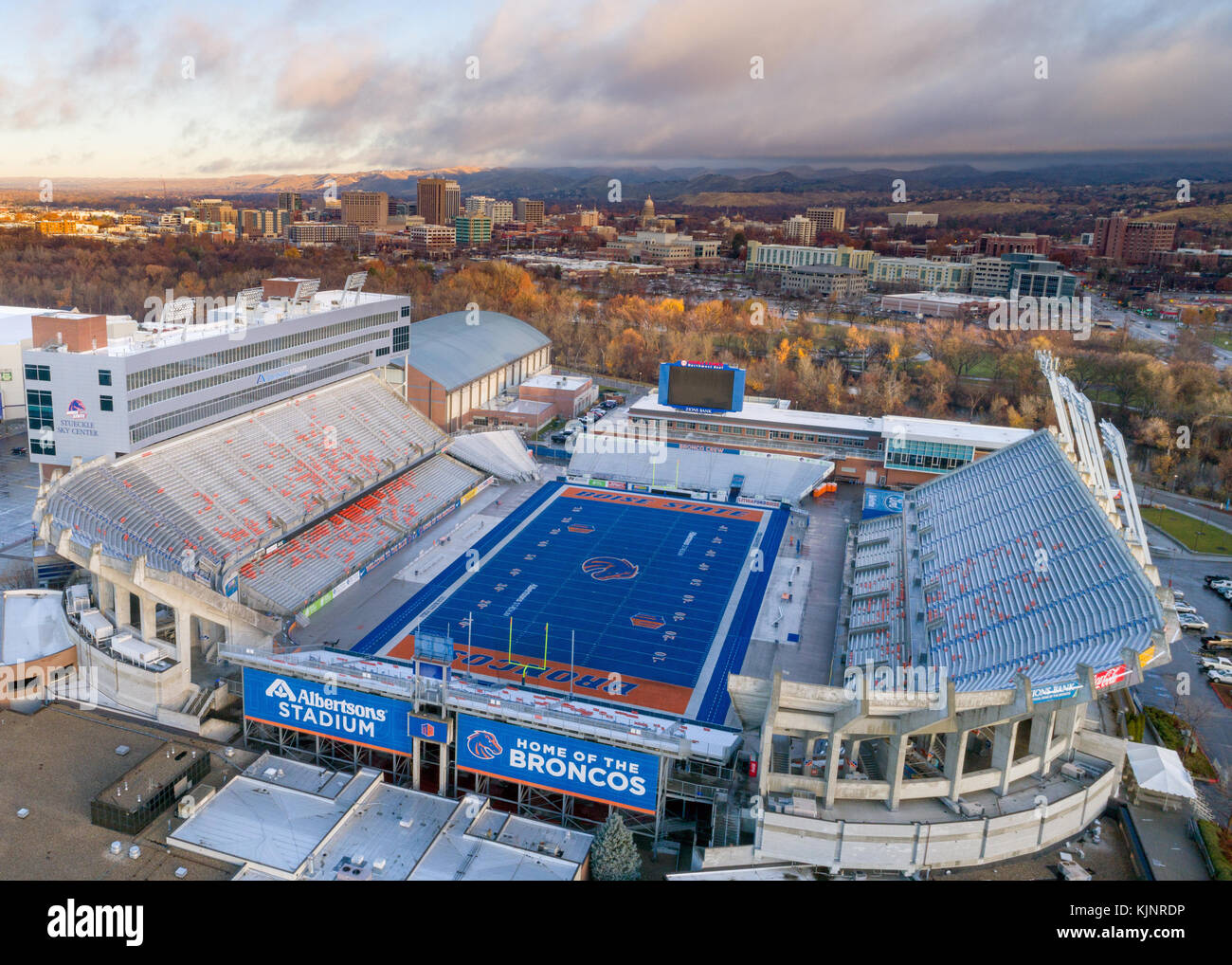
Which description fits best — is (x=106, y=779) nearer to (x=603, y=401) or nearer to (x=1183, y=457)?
(x=603, y=401)

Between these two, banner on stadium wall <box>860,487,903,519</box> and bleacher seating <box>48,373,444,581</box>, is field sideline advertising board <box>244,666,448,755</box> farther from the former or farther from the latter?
banner on stadium wall <box>860,487,903,519</box>

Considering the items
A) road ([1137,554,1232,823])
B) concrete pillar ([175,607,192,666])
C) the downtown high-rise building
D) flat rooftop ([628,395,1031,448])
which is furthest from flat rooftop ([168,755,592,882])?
the downtown high-rise building

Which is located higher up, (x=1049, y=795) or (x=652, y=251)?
(x=652, y=251)

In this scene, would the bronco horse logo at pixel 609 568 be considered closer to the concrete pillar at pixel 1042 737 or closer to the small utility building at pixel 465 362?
the concrete pillar at pixel 1042 737

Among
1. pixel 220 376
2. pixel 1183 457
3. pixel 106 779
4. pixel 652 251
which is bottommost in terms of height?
pixel 106 779

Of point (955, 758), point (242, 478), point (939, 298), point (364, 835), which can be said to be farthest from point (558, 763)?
point (939, 298)

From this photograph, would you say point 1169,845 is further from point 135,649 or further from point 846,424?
point 846,424

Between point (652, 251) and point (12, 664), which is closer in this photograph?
point (12, 664)
